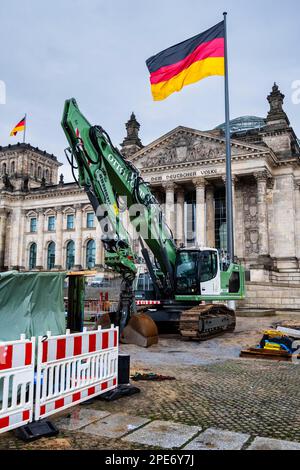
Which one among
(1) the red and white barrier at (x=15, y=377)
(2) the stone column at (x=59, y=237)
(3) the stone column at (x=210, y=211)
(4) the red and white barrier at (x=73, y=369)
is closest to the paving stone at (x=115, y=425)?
(4) the red and white barrier at (x=73, y=369)

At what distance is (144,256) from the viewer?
1452 cm

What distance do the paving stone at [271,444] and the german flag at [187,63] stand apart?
17621 millimetres

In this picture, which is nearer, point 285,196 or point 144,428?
point 144,428

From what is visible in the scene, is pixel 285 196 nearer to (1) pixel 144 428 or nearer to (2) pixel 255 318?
(2) pixel 255 318

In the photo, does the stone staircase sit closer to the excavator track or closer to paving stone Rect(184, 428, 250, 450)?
the excavator track

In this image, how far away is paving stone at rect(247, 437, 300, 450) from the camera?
14.9 ft

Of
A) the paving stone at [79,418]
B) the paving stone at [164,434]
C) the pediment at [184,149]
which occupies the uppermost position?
the pediment at [184,149]

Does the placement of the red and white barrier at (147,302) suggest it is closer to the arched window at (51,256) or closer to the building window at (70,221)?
the building window at (70,221)

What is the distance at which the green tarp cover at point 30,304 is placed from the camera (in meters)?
6.43

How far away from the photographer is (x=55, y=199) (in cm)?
5838

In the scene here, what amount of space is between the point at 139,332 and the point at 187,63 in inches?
520

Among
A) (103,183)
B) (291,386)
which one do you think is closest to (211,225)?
(103,183)
